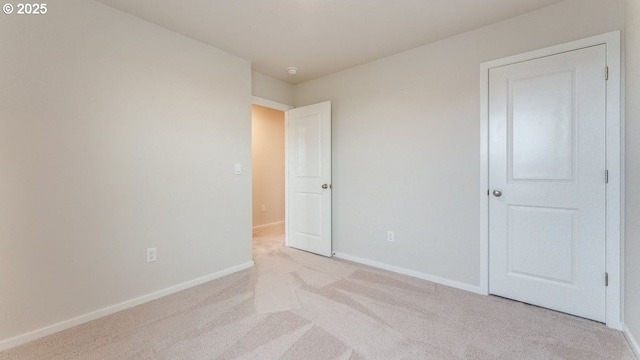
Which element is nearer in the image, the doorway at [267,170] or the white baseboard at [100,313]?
the white baseboard at [100,313]

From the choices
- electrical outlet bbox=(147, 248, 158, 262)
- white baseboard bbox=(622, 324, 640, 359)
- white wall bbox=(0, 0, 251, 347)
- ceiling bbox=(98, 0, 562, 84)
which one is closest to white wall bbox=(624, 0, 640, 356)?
white baseboard bbox=(622, 324, 640, 359)

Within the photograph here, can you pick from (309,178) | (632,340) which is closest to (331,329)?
(632,340)

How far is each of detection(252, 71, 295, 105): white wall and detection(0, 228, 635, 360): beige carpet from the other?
7.51 ft

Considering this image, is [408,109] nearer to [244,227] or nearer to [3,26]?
[244,227]

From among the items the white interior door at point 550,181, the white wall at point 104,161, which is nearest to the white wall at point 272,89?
the white wall at point 104,161

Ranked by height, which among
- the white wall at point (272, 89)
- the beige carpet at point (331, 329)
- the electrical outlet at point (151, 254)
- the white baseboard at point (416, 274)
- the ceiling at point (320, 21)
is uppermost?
the ceiling at point (320, 21)

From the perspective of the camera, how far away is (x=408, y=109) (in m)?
2.82

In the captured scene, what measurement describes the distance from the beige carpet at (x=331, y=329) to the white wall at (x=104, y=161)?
0.29 metres

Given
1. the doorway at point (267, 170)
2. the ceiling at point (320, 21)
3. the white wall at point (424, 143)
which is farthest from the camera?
the doorway at point (267, 170)

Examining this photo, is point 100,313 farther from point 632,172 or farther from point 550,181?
point 632,172

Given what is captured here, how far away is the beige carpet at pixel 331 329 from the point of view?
1.62 meters

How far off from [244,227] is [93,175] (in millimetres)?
1468

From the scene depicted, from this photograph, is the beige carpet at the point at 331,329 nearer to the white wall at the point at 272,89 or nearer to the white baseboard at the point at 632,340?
the white baseboard at the point at 632,340

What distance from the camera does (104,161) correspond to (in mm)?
2064
